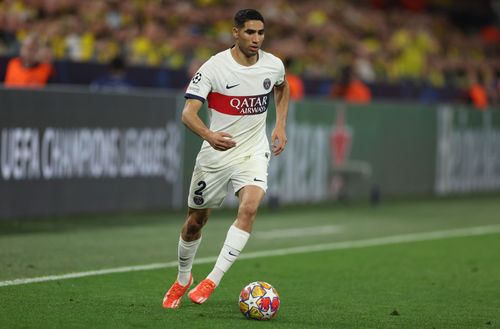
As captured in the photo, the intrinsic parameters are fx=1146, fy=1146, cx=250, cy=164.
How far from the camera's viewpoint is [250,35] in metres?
8.61

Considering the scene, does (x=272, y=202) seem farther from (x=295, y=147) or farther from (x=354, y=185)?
(x=354, y=185)

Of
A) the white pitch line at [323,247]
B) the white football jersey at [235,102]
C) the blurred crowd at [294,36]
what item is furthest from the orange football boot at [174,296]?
the blurred crowd at [294,36]

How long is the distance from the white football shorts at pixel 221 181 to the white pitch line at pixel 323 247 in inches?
73.6

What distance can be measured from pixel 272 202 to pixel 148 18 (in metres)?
4.72

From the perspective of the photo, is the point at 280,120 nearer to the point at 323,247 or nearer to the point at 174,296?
the point at 174,296

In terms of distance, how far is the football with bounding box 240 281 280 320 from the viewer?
811 cm

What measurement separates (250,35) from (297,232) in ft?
22.7

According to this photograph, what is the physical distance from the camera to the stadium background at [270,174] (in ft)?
31.4

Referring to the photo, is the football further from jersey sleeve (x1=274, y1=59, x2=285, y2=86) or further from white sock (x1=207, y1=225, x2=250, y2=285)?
jersey sleeve (x1=274, y1=59, x2=285, y2=86)

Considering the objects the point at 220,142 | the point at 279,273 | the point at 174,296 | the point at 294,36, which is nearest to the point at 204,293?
the point at 174,296

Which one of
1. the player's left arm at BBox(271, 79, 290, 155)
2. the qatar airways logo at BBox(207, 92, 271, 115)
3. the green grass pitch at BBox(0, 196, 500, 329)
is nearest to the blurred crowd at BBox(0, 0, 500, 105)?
the green grass pitch at BBox(0, 196, 500, 329)

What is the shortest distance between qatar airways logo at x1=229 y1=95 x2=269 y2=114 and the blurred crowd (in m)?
7.84

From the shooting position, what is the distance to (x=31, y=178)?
1445 cm

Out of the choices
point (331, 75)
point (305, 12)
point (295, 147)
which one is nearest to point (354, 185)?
point (295, 147)
